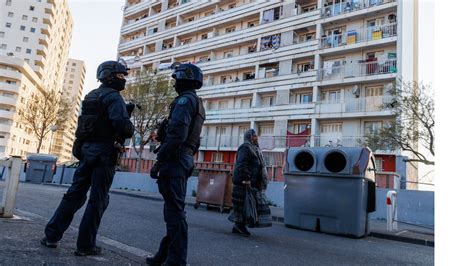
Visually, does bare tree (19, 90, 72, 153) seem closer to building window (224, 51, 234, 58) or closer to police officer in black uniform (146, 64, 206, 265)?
building window (224, 51, 234, 58)

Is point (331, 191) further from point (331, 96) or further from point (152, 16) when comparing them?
point (152, 16)

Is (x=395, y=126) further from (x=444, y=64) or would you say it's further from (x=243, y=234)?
(x=444, y=64)

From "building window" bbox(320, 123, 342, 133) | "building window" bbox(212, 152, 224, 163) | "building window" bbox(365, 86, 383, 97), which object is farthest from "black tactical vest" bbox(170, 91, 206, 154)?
"building window" bbox(212, 152, 224, 163)

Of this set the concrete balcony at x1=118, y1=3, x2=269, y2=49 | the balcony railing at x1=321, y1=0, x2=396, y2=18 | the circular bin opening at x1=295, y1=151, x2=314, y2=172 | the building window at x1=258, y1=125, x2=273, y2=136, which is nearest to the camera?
the circular bin opening at x1=295, y1=151, x2=314, y2=172

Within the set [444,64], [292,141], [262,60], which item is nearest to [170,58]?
[262,60]

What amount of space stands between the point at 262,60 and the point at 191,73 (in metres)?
27.8

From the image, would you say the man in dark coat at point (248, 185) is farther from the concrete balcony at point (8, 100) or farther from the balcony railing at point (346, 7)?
the concrete balcony at point (8, 100)

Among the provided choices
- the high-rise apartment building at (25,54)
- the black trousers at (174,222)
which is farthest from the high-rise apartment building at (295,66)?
the high-rise apartment building at (25,54)

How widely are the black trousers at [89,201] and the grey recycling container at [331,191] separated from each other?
5.33 meters

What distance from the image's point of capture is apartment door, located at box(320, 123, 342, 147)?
83.3ft

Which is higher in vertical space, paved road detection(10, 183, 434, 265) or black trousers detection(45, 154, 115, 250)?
black trousers detection(45, 154, 115, 250)

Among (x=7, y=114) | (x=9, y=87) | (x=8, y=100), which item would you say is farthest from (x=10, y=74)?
(x=7, y=114)

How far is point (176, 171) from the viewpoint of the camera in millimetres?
3266

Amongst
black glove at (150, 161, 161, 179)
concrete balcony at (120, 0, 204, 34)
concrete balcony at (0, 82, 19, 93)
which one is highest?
concrete balcony at (120, 0, 204, 34)
